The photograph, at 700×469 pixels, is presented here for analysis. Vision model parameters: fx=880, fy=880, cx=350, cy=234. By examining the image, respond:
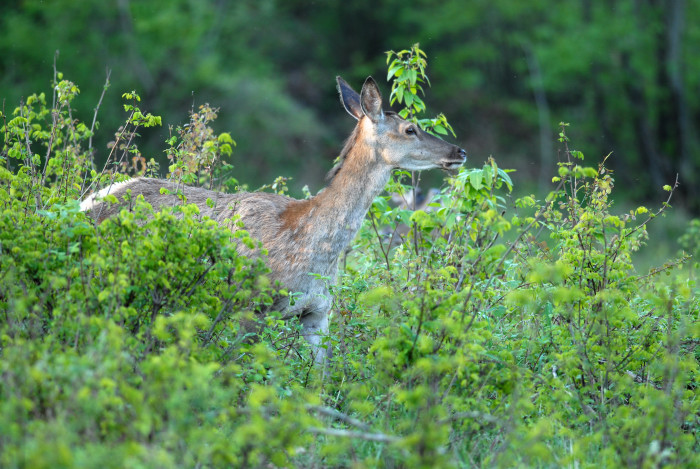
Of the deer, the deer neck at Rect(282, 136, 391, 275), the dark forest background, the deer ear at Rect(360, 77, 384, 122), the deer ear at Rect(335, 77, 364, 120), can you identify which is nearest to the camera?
the deer

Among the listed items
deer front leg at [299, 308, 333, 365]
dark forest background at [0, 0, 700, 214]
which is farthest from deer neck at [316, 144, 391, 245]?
dark forest background at [0, 0, 700, 214]

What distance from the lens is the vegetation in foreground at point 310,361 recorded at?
3672mm

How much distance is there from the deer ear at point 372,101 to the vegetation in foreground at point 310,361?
1.46 metres

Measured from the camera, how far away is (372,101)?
7461 mm

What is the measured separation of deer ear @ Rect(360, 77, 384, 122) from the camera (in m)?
7.42

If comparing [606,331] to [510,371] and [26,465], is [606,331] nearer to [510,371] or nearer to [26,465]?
[510,371]

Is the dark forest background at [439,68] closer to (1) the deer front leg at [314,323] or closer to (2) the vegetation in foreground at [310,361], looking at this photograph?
(1) the deer front leg at [314,323]

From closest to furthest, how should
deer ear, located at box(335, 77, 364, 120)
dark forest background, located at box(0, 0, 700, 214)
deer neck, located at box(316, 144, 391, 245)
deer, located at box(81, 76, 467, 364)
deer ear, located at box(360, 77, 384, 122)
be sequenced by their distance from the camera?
1. deer, located at box(81, 76, 467, 364)
2. deer neck, located at box(316, 144, 391, 245)
3. deer ear, located at box(360, 77, 384, 122)
4. deer ear, located at box(335, 77, 364, 120)
5. dark forest background, located at box(0, 0, 700, 214)

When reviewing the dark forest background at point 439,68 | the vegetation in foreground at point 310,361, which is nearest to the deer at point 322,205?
the vegetation in foreground at point 310,361

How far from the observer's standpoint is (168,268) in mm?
4715

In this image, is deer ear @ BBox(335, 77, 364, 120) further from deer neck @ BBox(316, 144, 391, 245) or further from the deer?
deer neck @ BBox(316, 144, 391, 245)

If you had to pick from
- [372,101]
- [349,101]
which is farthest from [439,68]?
[372,101]

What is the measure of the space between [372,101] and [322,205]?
3.50ft

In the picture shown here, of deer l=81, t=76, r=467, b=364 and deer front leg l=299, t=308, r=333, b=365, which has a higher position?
deer l=81, t=76, r=467, b=364
